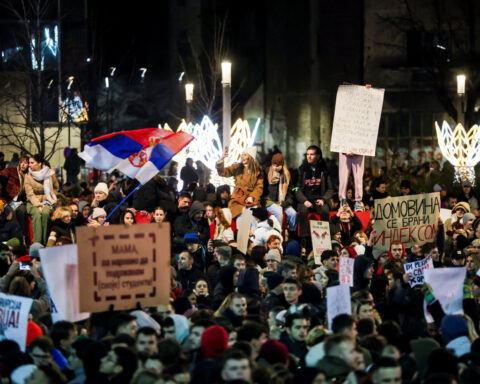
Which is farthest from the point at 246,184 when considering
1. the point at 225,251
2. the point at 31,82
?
the point at 31,82

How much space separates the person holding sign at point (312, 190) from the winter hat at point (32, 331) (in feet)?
23.5

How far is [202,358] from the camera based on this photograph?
9930mm

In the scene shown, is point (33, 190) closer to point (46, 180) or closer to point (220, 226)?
point (46, 180)

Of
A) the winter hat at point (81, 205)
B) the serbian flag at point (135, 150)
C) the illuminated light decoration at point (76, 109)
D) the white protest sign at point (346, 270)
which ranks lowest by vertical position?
the white protest sign at point (346, 270)

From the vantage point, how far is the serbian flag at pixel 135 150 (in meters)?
15.7

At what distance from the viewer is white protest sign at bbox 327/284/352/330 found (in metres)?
10.9

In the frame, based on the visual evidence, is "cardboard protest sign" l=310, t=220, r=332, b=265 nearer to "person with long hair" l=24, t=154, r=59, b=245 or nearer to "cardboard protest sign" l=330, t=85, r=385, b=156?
"cardboard protest sign" l=330, t=85, r=385, b=156

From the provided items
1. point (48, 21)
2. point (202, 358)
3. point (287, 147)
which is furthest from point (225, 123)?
point (287, 147)

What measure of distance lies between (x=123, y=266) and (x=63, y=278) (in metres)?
0.61

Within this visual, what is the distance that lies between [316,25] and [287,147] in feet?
14.1

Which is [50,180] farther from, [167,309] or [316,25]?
[316,25]

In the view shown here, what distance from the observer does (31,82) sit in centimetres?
2692

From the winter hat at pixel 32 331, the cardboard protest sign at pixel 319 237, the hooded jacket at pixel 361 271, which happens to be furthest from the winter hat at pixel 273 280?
the winter hat at pixel 32 331

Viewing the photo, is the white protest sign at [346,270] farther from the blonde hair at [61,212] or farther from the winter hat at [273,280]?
the blonde hair at [61,212]
